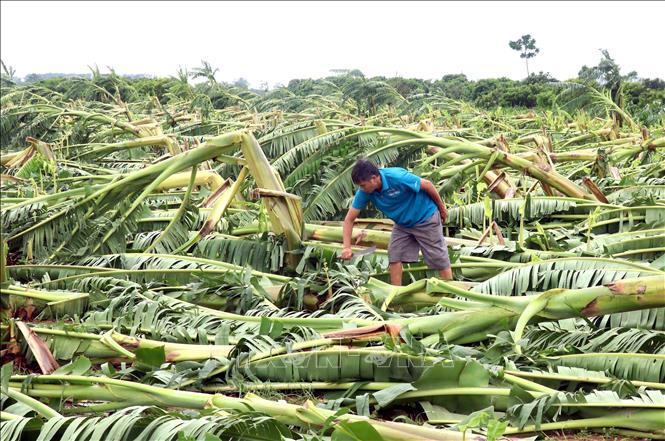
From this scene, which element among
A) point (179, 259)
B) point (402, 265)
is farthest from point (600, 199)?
point (179, 259)

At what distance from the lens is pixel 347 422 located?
9.11 ft

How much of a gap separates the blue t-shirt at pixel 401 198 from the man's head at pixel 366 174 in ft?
0.34

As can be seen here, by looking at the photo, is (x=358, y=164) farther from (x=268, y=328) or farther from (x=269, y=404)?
(x=269, y=404)

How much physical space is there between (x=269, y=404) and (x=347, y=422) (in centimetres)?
45

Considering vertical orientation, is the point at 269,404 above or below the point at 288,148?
below

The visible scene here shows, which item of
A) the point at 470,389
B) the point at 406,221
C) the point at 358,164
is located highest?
the point at 358,164

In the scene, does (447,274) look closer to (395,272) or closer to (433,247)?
(433,247)

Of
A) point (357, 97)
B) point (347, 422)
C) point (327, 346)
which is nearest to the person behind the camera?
point (347, 422)

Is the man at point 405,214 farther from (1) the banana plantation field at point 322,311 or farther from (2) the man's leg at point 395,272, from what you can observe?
(1) the banana plantation field at point 322,311

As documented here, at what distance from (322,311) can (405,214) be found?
130 centimetres

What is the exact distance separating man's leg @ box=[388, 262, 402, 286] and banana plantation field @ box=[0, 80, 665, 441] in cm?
10

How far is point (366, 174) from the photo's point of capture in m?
5.43

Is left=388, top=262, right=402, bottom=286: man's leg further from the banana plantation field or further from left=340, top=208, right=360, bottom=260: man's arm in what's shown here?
left=340, top=208, right=360, bottom=260: man's arm

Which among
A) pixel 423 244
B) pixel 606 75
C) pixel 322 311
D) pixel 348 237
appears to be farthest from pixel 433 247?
pixel 606 75
